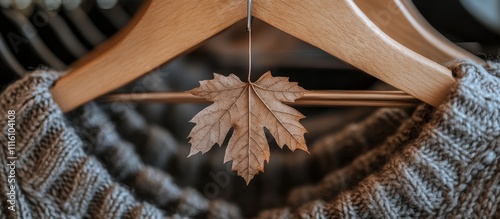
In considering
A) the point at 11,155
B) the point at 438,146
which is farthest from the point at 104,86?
the point at 438,146

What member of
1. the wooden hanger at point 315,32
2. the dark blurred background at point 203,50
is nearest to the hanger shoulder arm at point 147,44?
the wooden hanger at point 315,32

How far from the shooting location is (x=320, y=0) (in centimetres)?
47

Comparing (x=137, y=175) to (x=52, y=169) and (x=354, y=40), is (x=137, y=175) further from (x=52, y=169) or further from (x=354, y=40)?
(x=354, y=40)

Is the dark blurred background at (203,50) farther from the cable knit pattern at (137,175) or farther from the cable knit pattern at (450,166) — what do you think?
the cable knit pattern at (450,166)

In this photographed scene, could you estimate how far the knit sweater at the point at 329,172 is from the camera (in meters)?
0.49

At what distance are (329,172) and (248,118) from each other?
0.30 m

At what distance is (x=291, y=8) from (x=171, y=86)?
49 centimetres

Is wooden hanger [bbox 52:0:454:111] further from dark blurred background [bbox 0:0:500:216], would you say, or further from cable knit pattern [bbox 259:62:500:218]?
dark blurred background [bbox 0:0:500:216]

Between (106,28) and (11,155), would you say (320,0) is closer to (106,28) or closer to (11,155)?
(11,155)

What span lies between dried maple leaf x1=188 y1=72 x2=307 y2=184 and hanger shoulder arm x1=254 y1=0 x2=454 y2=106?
6 centimetres

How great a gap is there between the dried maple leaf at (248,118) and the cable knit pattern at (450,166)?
0.36 ft

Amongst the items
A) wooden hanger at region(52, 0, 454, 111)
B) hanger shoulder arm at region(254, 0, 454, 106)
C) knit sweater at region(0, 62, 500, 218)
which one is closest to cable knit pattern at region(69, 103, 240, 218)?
knit sweater at region(0, 62, 500, 218)

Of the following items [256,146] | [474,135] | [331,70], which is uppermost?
[331,70]

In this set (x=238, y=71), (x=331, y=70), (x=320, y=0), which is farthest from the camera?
(x=238, y=71)
